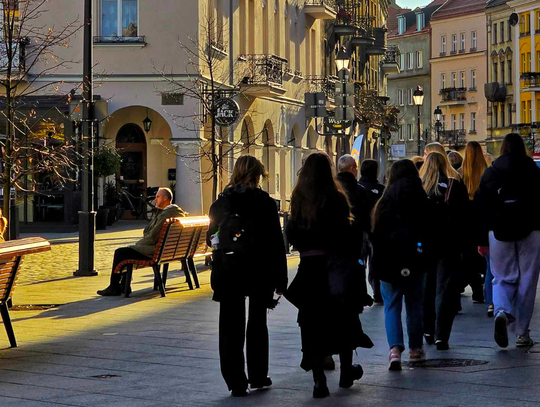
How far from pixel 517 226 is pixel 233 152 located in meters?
26.1

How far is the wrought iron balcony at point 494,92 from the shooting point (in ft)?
324

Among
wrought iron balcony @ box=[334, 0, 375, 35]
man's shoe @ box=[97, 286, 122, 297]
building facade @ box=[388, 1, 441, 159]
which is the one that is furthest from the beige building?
man's shoe @ box=[97, 286, 122, 297]

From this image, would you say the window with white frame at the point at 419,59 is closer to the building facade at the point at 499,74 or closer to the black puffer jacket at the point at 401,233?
the building facade at the point at 499,74

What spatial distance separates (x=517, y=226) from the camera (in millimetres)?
11836

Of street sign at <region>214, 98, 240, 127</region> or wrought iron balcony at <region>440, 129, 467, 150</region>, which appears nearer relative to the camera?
street sign at <region>214, 98, 240, 127</region>

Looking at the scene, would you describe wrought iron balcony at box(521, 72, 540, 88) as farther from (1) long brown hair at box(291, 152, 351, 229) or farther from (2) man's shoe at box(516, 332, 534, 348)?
(1) long brown hair at box(291, 152, 351, 229)

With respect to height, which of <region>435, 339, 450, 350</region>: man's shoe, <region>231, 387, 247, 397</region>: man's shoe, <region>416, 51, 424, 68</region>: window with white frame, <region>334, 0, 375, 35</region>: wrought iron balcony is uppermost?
<region>416, 51, 424, 68</region>: window with white frame

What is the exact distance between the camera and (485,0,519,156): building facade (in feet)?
330

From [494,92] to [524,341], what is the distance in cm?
8887

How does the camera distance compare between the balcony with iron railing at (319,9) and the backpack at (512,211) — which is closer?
the backpack at (512,211)

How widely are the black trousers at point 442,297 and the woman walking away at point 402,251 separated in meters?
0.92

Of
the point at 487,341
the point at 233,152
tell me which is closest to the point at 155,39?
the point at 233,152

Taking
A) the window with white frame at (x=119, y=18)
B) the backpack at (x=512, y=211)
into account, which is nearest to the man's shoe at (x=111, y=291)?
the backpack at (x=512, y=211)

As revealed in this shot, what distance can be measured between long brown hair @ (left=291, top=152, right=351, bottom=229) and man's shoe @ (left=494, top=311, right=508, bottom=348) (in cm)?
258
